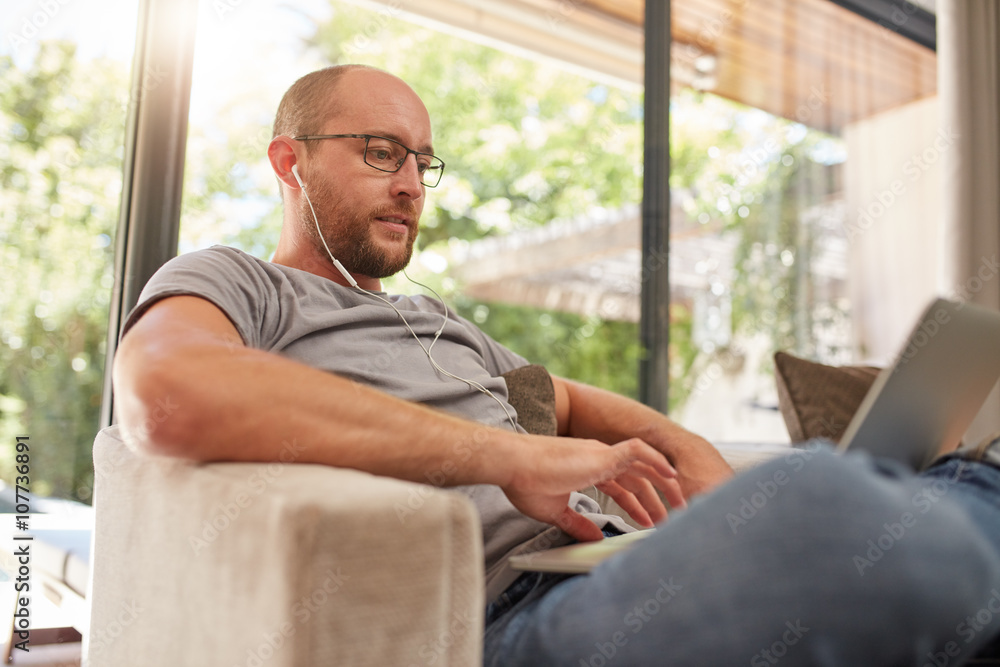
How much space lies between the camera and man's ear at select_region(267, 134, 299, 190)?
146 cm

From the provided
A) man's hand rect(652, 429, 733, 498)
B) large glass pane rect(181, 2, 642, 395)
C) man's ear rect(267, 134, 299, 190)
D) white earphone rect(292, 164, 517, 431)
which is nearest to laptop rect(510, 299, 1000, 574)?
man's hand rect(652, 429, 733, 498)

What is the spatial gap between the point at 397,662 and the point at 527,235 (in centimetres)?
454

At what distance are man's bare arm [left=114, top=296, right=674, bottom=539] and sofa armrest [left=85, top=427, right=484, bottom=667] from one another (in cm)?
4

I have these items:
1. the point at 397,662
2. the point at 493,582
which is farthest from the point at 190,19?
the point at 397,662

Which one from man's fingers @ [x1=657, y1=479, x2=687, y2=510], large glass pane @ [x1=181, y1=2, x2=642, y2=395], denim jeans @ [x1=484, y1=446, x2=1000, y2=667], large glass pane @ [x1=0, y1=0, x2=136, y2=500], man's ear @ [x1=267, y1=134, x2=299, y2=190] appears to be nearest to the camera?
denim jeans @ [x1=484, y1=446, x2=1000, y2=667]

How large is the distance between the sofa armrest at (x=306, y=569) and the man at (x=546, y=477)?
0.25 ft

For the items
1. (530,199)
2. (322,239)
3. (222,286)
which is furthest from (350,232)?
(530,199)

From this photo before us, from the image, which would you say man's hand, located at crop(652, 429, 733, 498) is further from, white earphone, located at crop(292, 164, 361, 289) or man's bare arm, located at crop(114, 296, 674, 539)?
white earphone, located at crop(292, 164, 361, 289)

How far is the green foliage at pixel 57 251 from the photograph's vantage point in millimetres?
1674

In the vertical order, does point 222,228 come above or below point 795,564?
above

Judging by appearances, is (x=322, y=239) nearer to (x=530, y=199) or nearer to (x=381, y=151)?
(x=381, y=151)

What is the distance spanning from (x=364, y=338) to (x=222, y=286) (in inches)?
10.4

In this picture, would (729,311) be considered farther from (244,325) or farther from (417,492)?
(417,492)

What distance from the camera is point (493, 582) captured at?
917mm
